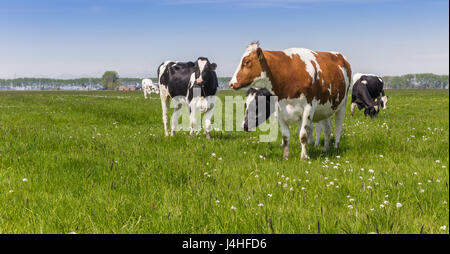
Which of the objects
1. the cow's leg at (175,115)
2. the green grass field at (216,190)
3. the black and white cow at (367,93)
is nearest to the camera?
the green grass field at (216,190)

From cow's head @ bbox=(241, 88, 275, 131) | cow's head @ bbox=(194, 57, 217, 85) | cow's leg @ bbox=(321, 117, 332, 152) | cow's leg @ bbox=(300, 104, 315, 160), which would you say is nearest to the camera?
cow's leg @ bbox=(300, 104, 315, 160)

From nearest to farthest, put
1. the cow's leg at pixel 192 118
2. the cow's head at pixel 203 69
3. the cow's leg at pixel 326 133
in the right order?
the cow's leg at pixel 326 133, the cow's head at pixel 203 69, the cow's leg at pixel 192 118

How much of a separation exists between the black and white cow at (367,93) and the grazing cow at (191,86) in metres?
11.8

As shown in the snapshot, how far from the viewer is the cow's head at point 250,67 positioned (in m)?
6.97

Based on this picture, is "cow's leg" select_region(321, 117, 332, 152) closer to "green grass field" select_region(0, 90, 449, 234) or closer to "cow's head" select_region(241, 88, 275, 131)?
"green grass field" select_region(0, 90, 449, 234)

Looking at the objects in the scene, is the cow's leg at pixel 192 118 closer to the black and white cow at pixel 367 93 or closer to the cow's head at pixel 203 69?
the cow's head at pixel 203 69

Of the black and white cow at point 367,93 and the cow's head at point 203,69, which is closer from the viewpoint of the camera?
the cow's head at point 203,69

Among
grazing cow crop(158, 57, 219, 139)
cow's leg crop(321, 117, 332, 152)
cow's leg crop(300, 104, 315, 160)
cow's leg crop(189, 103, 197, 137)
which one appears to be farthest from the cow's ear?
cow's leg crop(189, 103, 197, 137)

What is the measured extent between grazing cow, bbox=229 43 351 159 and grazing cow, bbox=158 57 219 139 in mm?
4376

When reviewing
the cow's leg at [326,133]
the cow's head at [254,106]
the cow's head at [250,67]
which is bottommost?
the cow's leg at [326,133]

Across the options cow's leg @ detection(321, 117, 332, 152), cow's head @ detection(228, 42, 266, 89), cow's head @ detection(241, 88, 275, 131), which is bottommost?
cow's leg @ detection(321, 117, 332, 152)

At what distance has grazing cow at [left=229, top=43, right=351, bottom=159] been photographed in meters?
7.04

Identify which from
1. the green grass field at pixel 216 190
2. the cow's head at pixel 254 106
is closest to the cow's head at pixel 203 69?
the cow's head at pixel 254 106
